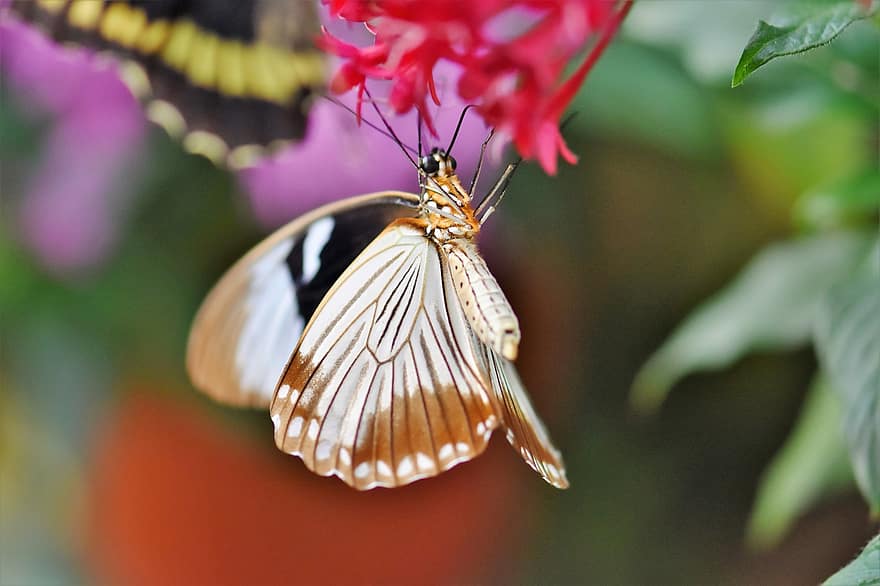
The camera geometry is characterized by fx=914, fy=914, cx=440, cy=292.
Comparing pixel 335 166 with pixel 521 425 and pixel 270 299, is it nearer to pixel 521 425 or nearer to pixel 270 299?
pixel 270 299

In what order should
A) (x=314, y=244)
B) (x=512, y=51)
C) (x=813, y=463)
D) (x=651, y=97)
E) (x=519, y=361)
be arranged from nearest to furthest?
(x=512, y=51), (x=314, y=244), (x=813, y=463), (x=651, y=97), (x=519, y=361)

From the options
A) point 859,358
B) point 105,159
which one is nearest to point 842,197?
point 859,358

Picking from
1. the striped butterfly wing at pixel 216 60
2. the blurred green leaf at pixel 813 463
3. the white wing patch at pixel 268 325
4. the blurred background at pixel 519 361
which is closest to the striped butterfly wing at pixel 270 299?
the white wing patch at pixel 268 325

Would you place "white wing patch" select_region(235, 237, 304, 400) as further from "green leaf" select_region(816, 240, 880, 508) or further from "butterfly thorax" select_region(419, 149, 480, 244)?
"green leaf" select_region(816, 240, 880, 508)

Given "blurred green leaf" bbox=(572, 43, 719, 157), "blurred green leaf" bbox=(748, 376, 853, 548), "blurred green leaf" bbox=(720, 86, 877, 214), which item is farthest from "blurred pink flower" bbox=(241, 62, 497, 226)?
"blurred green leaf" bbox=(748, 376, 853, 548)

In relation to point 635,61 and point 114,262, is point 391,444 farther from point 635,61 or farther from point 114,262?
point 114,262

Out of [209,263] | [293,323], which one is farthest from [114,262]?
[293,323]
